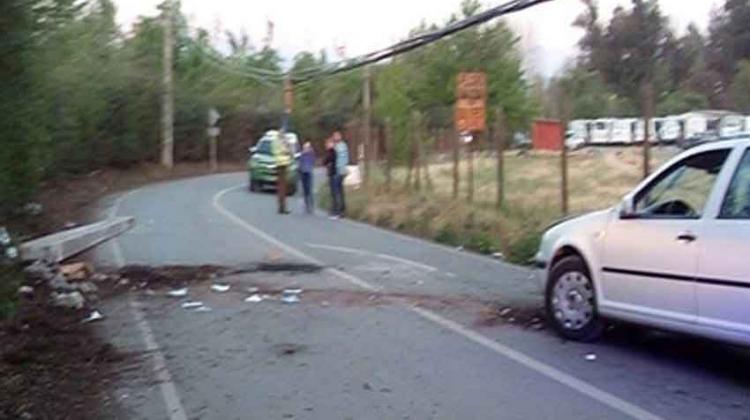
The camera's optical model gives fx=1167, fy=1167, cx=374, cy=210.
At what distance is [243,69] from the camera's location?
74.6m

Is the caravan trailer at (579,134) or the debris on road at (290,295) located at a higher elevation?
the caravan trailer at (579,134)

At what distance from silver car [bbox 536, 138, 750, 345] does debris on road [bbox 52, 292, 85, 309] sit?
4.89 meters

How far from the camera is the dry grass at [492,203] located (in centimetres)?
1923

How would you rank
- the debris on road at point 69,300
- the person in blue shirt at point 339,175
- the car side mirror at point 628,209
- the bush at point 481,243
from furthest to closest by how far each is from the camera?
the person in blue shirt at point 339,175, the bush at point 481,243, the debris on road at point 69,300, the car side mirror at point 628,209

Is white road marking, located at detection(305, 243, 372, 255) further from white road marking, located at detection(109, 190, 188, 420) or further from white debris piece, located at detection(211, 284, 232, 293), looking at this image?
white road marking, located at detection(109, 190, 188, 420)

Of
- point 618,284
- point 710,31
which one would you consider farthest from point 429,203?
point 710,31

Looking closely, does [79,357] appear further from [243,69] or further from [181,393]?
[243,69]

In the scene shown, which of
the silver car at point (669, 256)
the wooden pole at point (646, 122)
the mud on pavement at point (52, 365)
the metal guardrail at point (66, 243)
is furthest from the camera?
the wooden pole at point (646, 122)

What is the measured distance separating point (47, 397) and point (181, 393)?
2.99 feet

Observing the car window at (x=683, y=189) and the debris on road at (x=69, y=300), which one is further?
the debris on road at (x=69, y=300)

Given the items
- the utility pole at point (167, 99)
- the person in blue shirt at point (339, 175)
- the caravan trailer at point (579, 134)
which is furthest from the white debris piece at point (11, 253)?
the utility pole at point (167, 99)

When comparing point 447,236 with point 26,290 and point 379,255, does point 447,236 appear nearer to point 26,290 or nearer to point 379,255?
point 379,255

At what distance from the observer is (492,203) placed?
22.8 metres

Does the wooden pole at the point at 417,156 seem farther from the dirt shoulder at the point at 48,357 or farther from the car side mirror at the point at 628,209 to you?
the car side mirror at the point at 628,209
